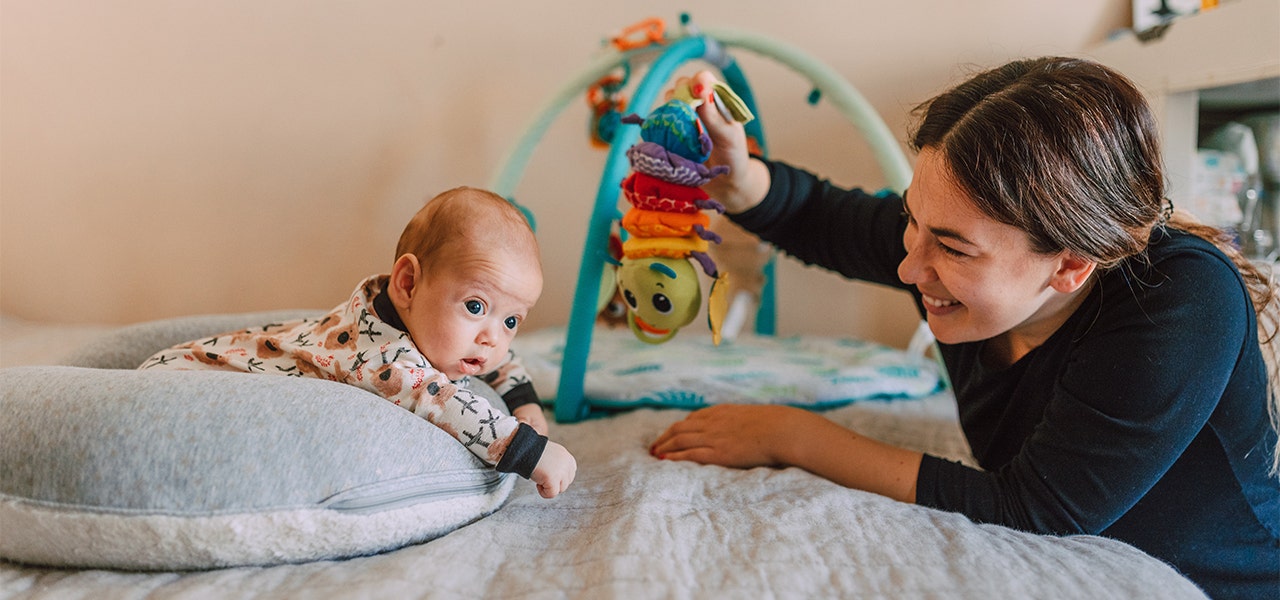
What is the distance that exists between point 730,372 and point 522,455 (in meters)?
0.66

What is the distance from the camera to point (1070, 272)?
759 mm

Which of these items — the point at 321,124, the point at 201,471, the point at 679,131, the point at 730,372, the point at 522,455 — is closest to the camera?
the point at 201,471

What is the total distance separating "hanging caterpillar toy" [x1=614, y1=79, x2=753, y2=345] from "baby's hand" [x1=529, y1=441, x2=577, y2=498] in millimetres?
285

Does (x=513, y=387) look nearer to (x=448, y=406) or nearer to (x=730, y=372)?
(x=448, y=406)

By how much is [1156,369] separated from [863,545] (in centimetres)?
31

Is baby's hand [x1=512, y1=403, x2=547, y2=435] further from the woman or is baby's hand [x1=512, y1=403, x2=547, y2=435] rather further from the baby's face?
the woman

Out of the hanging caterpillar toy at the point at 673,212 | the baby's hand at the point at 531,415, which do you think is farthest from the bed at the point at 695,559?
the hanging caterpillar toy at the point at 673,212

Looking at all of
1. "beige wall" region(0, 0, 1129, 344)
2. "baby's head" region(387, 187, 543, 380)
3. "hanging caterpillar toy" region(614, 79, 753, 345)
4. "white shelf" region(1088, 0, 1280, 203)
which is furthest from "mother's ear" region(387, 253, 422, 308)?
"white shelf" region(1088, 0, 1280, 203)

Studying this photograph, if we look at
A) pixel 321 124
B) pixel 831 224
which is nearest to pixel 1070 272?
pixel 831 224

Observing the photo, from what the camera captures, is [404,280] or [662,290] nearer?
[404,280]

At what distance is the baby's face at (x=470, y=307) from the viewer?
0.76 m

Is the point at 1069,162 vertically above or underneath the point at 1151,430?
above

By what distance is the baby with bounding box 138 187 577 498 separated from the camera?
0.74m

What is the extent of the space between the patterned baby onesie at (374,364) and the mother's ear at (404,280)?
0.05 ft
